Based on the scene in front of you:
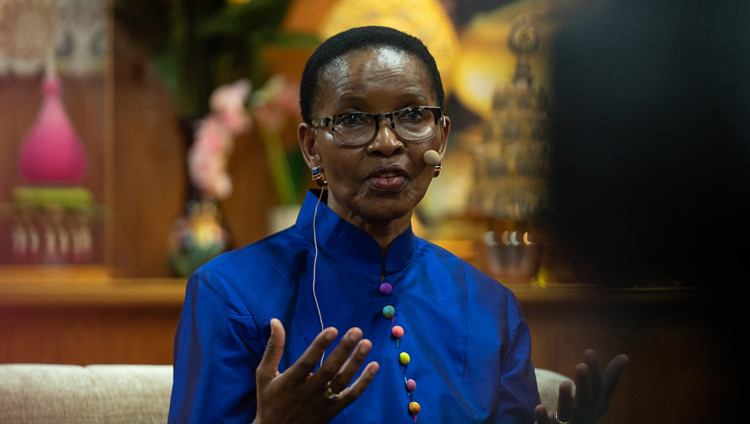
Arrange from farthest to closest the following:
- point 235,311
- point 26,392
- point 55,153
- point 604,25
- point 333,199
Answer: point 55,153
point 26,392
point 333,199
point 235,311
point 604,25

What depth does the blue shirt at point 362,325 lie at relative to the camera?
0.89 meters

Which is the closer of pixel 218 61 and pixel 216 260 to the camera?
pixel 216 260

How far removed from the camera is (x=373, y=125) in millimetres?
880

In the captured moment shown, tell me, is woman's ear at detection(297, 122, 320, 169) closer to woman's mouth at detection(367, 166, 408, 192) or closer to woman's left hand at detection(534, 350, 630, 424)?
woman's mouth at detection(367, 166, 408, 192)

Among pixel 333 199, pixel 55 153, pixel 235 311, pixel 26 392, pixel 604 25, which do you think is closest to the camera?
pixel 604 25

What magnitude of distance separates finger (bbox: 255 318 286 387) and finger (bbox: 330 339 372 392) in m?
0.06

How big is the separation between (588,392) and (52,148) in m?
2.15

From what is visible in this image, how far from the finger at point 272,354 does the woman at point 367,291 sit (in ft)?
0.09

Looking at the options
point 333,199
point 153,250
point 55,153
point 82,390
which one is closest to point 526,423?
point 333,199

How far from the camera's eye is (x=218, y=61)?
2.38 meters

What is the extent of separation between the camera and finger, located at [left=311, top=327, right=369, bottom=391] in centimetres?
65

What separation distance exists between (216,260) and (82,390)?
395mm

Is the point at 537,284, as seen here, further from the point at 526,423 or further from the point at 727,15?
the point at 526,423

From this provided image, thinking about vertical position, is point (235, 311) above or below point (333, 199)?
below
